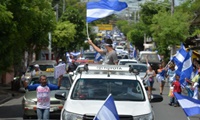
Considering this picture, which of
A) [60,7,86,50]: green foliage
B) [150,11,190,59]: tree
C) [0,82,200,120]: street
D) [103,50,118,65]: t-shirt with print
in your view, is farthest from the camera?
[60,7,86,50]: green foliage

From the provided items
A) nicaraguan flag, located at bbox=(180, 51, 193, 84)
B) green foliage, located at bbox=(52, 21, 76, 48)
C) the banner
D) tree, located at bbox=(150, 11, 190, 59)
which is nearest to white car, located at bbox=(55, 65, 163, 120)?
the banner

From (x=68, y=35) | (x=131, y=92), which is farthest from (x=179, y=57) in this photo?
(x=68, y=35)

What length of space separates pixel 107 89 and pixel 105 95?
212 millimetres

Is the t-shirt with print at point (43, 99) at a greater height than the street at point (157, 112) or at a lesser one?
greater

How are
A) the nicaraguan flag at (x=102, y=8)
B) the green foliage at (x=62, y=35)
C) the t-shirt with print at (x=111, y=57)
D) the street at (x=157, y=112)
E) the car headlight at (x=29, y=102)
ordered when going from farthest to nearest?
the green foliage at (x=62, y=35)
the nicaraguan flag at (x=102, y=8)
the street at (x=157, y=112)
the car headlight at (x=29, y=102)
the t-shirt with print at (x=111, y=57)

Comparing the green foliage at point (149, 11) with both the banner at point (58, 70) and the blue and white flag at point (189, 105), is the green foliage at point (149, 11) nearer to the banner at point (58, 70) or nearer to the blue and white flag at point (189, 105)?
the banner at point (58, 70)

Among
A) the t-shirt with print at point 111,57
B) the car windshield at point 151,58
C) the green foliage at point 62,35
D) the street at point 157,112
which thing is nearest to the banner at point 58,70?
the t-shirt with print at point 111,57

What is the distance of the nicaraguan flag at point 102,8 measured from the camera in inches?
722

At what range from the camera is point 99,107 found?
10.2 m

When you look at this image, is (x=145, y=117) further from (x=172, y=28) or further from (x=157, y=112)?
(x=172, y=28)

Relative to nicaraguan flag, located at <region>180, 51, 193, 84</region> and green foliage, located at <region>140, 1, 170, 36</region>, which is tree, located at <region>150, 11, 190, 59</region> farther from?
nicaraguan flag, located at <region>180, 51, 193, 84</region>

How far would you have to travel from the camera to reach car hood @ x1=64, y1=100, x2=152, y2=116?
1012 centimetres

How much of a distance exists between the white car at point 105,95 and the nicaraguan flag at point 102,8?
6391 mm

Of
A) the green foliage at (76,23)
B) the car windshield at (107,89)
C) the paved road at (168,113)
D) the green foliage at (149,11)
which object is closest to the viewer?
the car windshield at (107,89)
